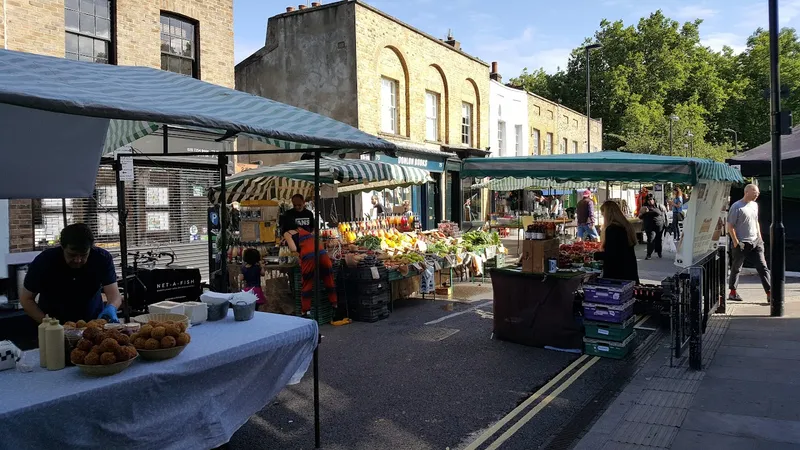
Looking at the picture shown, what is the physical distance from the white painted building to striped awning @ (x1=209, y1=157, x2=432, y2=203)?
47.8 feet

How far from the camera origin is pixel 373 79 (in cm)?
Result: 1834

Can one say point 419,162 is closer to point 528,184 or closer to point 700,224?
point 528,184

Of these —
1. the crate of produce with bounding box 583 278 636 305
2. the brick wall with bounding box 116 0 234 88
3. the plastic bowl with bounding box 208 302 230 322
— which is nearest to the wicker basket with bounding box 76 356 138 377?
the plastic bowl with bounding box 208 302 230 322

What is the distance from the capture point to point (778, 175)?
8.90 metres

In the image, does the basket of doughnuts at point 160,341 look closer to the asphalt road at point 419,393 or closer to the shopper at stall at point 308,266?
the asphalt road at point 419,393

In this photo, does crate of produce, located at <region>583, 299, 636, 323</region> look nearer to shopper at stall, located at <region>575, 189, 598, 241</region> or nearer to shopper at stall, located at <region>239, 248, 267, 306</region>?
shopper at stall, located at <region>239, 248, 267, 306</region>

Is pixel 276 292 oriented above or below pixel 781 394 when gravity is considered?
above

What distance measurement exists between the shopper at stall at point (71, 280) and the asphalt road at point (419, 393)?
1.62 metres

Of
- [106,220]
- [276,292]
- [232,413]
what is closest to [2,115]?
[232,413]

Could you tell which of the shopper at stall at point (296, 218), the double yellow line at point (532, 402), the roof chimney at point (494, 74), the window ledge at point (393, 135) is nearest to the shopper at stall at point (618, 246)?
the double yellow line at point (532, 402)

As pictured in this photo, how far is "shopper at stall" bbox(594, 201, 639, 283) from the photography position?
7.93 m

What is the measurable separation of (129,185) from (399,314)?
23.5 ft

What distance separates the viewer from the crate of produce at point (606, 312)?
6750mm

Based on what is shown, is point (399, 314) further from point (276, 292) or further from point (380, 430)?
point (380, 430)
